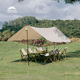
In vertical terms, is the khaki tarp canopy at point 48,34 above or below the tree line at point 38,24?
below

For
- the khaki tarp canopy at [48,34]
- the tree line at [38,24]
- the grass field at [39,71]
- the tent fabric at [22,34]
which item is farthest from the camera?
the tree line at [38,24]

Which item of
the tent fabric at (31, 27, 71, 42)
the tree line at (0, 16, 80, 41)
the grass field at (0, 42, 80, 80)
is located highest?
the tree line at (0, 16, 80, 41)

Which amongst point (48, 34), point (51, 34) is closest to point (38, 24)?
point (51, 34)

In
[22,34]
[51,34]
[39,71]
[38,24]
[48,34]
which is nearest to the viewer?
[39,71]

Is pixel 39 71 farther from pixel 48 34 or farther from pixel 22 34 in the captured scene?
pixel 22 34

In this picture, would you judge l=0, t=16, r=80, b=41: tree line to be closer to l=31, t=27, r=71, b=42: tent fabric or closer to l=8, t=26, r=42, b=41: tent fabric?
l=8, t=26, r=42, b=41: tent fabric

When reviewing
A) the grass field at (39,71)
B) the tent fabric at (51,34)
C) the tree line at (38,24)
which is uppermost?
the tree line at (38,24)

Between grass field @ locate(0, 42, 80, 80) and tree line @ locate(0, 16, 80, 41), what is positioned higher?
tree line @ locate(0, 16, 80, 41)

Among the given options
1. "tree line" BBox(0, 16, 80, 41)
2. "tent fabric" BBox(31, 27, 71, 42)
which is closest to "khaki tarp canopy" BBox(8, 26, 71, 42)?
"tent fabric" BBox(31, 27, 71, 42)

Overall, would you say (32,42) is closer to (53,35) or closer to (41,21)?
(53,35)

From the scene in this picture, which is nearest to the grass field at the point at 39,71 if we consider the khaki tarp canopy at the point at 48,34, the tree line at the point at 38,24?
the khaki tarp canopy at the point at 48,34

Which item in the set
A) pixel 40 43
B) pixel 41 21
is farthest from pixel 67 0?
pixel 41 21

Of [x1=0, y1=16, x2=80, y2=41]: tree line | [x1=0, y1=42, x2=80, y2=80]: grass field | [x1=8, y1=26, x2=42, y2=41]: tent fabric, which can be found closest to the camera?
[x1=0, y1=42, x2=80, y2=80]: grass field

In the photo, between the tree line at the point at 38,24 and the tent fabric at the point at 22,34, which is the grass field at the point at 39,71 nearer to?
the tent fabric at the point at 22,34
